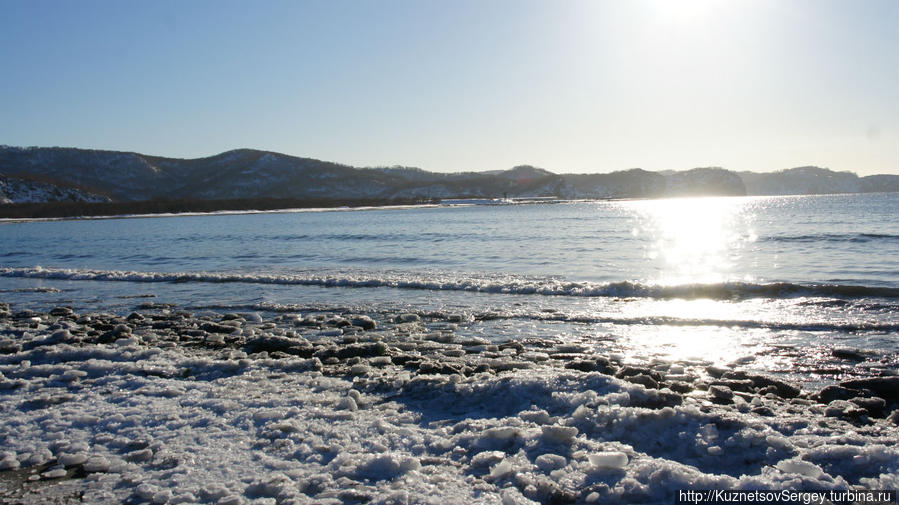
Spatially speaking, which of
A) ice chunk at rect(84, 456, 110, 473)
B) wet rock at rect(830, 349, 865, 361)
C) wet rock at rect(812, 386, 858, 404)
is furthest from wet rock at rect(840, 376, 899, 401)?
ice chunk at rect(84, 456, 110, 473)

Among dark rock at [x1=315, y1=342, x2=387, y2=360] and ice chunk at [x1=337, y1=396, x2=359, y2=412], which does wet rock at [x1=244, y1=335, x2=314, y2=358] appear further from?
ice chunk at [x1=337, y1=396, x2=359, y2=412]

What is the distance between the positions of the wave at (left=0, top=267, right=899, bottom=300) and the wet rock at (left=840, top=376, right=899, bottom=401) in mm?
8544

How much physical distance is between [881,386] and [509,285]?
36.8 ft

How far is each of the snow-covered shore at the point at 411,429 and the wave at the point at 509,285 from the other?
769 centimetres

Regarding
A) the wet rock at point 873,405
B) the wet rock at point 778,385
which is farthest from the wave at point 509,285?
the wet rock at point 873,405

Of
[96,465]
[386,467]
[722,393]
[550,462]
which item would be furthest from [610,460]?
[96,465]

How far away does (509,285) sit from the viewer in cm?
Answer: 1738

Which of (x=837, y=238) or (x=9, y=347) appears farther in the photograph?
(x=837, y=238)

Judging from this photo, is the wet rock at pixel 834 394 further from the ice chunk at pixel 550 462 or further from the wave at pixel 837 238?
the wave at pixel 837 238

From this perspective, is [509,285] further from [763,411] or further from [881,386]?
[763,411]

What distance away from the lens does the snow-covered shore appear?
4492mm

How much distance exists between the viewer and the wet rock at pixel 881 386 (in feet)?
21.4

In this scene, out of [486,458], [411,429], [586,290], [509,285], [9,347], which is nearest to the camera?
[486,458]

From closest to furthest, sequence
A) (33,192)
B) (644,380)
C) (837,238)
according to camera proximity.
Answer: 1. (644,380)
2. (837,238)
3. (33,192)
